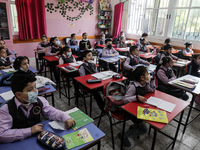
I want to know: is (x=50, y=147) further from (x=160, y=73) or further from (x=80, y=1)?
(x=80, y=1)

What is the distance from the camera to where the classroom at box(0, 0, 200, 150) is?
135 cm

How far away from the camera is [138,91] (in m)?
2.08

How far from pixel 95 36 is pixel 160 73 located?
20.2 feet

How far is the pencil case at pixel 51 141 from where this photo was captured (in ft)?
3.64

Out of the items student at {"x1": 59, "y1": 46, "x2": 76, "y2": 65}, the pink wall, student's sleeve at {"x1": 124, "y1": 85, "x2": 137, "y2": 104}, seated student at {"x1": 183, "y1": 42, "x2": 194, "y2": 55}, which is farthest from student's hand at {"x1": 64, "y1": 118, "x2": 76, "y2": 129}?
the pink wall

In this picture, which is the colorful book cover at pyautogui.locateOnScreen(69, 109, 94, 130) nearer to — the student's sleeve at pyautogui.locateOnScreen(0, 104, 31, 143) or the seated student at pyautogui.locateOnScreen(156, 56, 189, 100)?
the student's sleeve at pyautogui.locateOnScreen(0, 104, 31, 143)

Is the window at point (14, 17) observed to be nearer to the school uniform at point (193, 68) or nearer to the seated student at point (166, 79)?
the seated student at point (166, 79)

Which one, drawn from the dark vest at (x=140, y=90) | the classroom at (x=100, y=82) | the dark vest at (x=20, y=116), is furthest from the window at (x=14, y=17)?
the dark vest at (x=140, y=90)

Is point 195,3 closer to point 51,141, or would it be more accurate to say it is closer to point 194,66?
point 194,66

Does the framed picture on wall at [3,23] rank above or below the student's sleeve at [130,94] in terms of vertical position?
above

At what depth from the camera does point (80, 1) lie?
23.8 feet

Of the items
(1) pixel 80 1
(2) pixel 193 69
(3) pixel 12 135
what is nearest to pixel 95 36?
(1) pixel 80 1

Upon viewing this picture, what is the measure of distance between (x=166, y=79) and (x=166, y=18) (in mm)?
4788

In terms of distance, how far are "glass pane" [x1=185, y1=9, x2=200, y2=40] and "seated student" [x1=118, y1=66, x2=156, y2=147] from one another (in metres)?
4.89
